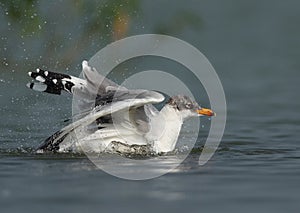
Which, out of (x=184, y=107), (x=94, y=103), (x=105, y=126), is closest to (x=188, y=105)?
(x=184, y=107)

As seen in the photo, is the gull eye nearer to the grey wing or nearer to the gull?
the gull

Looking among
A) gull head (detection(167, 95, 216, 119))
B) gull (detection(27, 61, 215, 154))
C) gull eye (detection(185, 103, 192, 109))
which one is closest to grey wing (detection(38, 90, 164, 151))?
gull (detection(27, 61, 215, 154))

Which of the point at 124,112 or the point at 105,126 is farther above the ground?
the point at 124,112

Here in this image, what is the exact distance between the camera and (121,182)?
350 inches

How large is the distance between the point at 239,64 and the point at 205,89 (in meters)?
4.02

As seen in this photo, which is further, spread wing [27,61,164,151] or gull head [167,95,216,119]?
gull head [167,95,216,119]

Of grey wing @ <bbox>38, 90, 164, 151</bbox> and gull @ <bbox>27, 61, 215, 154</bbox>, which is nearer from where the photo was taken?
grey wing @ <bbox>38, 90, 164, 151</bbox>

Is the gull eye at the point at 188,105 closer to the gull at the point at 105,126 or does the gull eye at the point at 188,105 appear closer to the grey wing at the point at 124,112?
the gull at the point at 105,126

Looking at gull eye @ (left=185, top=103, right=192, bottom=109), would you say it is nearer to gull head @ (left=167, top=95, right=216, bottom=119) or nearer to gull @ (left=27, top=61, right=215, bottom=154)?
gull head @ (left=167, top=95, right=216, bottom=119)

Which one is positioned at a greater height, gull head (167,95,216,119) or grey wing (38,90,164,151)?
gull head (167,95,216,119)

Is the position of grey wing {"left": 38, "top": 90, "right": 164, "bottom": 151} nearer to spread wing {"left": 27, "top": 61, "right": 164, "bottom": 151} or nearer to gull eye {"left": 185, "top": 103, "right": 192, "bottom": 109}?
spread wing {"left": 27, "top": 61, "right": 164, "bottom": 151}

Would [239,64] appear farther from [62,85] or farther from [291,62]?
[62,85]

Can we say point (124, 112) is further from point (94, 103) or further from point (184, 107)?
point (184, 107)

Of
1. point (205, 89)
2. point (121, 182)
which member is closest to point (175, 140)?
point (121, 182)
